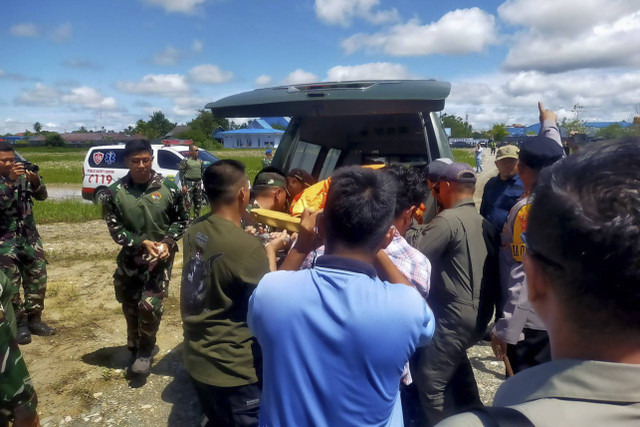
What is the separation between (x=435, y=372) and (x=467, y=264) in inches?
25.7

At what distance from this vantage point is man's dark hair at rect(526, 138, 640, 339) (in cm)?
78

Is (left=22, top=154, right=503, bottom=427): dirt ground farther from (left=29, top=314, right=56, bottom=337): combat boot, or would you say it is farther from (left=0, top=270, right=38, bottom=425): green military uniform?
(left=0, top=270, right=38, bottom=425): green military uniform

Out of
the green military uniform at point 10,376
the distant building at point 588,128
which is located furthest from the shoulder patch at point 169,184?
the distant building at point 588,128

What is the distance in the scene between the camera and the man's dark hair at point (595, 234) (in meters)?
0.78

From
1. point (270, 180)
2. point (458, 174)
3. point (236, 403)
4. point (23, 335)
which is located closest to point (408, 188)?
point (458, 174)

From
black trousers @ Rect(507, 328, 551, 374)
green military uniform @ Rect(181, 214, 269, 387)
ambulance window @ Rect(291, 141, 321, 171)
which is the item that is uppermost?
ambulance window @ Rect(291, 141, 321, 171)

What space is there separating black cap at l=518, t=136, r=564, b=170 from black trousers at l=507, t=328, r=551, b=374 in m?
0.93

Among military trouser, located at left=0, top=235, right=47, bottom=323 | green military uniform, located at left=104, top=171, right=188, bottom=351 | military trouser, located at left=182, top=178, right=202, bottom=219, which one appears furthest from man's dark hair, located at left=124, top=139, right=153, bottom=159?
military trouser, located at left=182, top=178, right=202, bottom=219

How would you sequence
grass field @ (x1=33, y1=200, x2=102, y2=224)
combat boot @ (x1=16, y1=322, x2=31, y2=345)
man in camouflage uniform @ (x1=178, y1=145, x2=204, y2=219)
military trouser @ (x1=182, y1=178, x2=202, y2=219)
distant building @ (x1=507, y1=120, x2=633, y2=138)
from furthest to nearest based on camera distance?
1. distant building @ (x1=507, y1=120, x2=633, y2=138)
2. man in camouflage uniform @ (x1=178, y1=145, x2=204, y2=219)
3. military trouser @ (x1=182, y1=178, x2=202, y2=219)
4. grass field @ (x1=33, y1=200, x2=102, y2=224)
5. combat boot @ (x1=16, y1=322, x2=31, y2=345)

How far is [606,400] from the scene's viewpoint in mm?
769

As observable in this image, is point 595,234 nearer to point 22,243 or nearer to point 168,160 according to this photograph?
point 22,243

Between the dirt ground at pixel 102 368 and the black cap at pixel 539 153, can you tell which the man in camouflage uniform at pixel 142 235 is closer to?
the dirt ground at pixel 102 368

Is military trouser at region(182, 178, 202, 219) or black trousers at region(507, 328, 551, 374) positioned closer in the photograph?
black trousers at region(507, 328, 551, 374)

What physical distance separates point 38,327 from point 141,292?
69.4 inches
